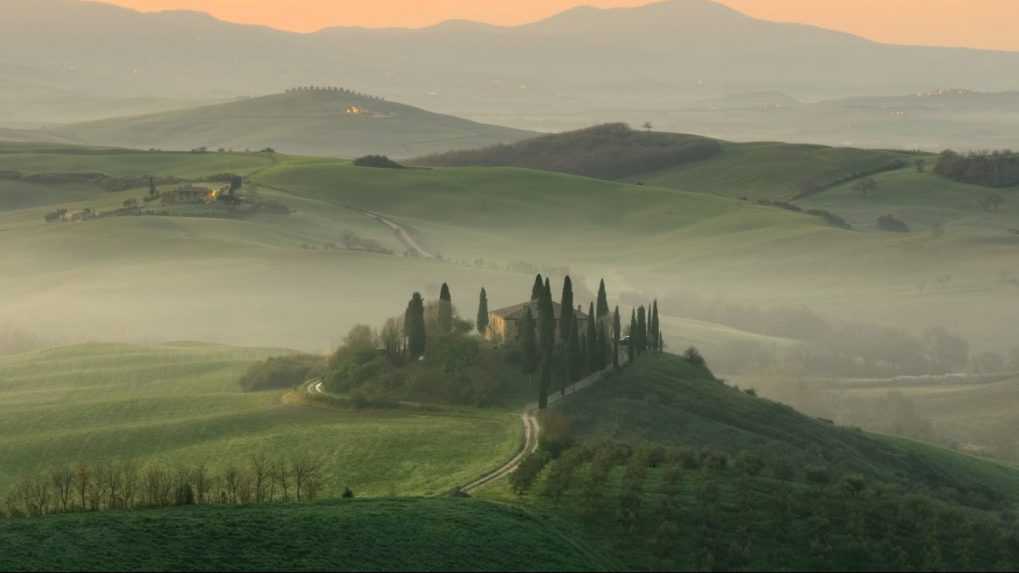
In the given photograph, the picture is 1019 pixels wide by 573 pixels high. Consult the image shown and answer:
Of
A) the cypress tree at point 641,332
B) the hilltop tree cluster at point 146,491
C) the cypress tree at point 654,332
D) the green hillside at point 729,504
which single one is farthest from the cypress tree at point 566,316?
the hilltop tree cluster at point 146,491

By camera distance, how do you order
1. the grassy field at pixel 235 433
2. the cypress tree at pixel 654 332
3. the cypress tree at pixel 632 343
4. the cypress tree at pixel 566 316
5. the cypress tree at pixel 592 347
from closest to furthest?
the grassy field at pixel 235 433, the cypress tree at pixel 566 316, the cypress tree at pixel 592 347, the cypress tree at pixel 632 343, the cypress tree at pixel 654 332

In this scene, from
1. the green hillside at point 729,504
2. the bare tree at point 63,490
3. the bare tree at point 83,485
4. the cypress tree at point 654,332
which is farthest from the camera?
the cypress tree at point 654,332

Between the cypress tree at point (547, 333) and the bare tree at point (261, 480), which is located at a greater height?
the cypress tree at point (547, 333)

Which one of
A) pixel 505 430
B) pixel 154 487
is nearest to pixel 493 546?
pixel 154 487

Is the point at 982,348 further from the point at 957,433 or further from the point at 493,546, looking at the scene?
the point at 493,546

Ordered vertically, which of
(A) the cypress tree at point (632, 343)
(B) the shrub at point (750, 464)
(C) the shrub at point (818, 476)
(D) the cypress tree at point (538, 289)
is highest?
(D) the cypress tree at point (538, 289)

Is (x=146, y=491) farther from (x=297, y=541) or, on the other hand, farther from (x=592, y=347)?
(x=592, y=347)

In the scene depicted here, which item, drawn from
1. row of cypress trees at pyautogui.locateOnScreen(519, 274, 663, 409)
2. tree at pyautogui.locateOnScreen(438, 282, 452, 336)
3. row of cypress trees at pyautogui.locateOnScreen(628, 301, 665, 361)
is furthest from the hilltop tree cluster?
row of cypress trees at pyautogui.locateOnScreen(628, 301, 665, 361)

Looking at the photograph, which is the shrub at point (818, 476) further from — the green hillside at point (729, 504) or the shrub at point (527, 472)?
the shrub at point (527, 472)
